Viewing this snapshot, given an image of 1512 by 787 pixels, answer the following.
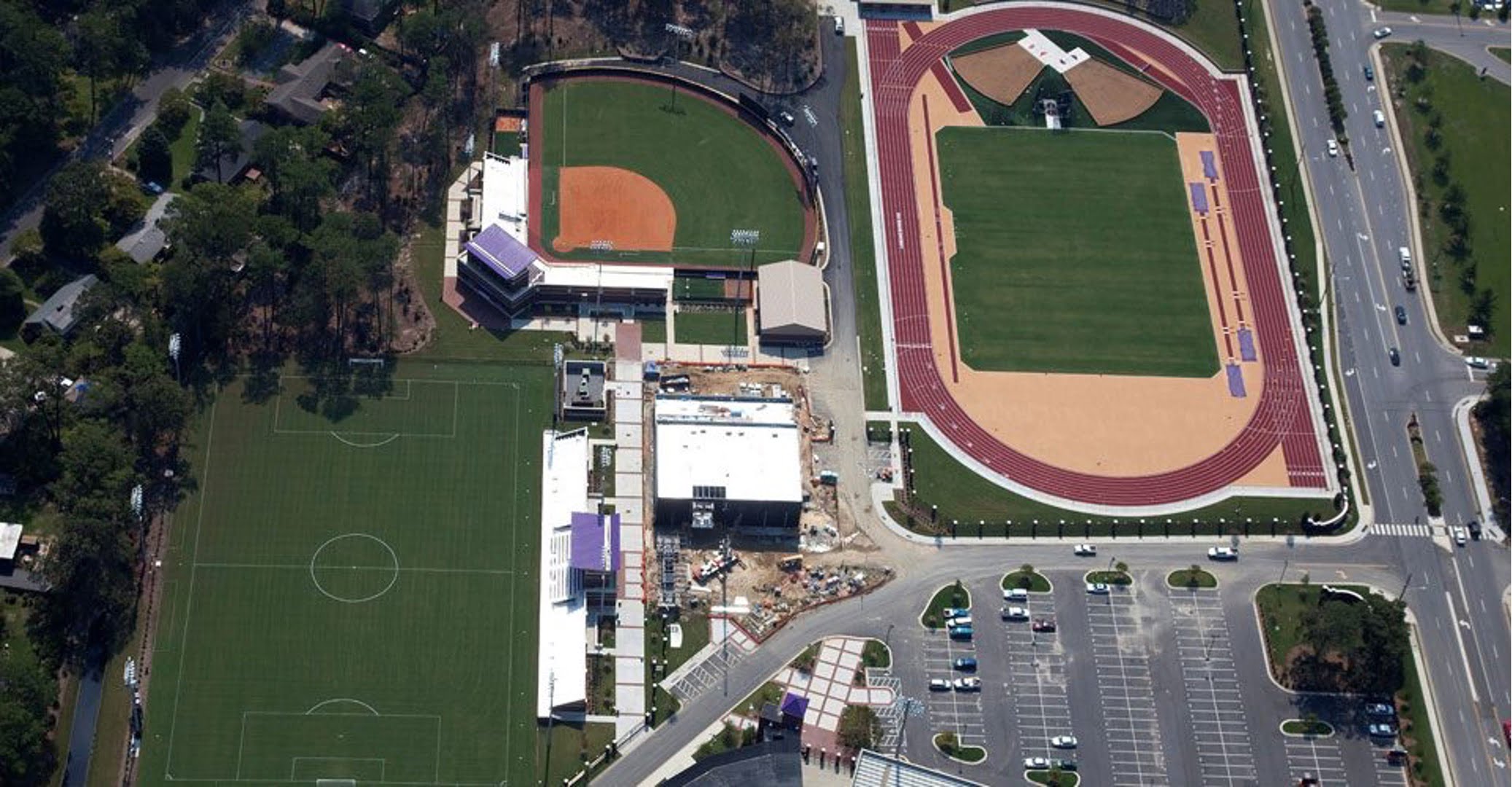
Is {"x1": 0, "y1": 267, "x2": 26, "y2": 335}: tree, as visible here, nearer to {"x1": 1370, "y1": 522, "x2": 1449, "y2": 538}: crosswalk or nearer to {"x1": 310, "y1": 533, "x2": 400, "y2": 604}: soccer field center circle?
{"x1": 310, "y1": 533, "x2": 400, "y2": 604}: soccer field center circle

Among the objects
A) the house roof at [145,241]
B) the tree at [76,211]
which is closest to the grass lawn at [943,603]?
the house roof at [145,241]

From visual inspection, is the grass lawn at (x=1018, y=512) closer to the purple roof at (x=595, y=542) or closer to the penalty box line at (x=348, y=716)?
the purple roof at (x=595, y=542)

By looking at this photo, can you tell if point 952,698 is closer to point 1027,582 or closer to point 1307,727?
point 1027,582

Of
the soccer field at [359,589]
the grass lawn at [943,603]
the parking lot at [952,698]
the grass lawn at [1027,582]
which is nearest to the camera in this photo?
the soccer field at [359,589]

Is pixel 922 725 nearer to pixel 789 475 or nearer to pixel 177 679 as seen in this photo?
pixel 789 475

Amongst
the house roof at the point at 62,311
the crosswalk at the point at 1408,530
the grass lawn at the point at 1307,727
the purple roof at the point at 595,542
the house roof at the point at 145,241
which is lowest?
the grass lawn at the point at 1307,727

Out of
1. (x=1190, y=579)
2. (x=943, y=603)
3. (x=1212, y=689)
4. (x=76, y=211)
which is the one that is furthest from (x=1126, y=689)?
(x=76, y=211)

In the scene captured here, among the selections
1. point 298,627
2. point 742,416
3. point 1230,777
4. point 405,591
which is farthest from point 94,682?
point 1230,777
